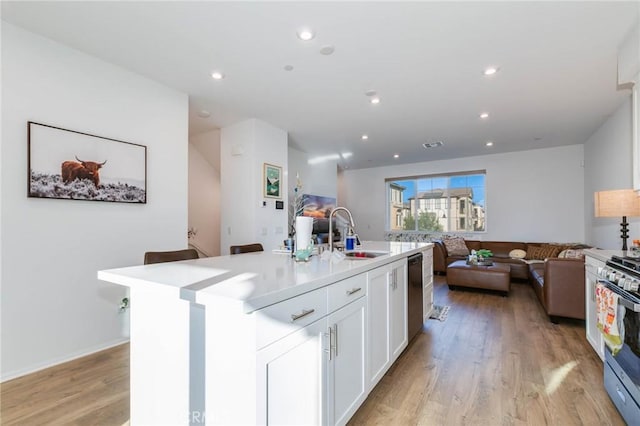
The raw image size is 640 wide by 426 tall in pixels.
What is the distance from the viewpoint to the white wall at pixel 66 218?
2.16 m

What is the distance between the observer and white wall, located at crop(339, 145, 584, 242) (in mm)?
5867

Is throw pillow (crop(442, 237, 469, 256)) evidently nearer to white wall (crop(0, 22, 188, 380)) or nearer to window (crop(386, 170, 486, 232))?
window (crop(386, 170, 486, 232))

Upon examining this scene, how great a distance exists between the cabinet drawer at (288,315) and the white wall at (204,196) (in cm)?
471

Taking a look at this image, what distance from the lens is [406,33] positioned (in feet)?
7.44

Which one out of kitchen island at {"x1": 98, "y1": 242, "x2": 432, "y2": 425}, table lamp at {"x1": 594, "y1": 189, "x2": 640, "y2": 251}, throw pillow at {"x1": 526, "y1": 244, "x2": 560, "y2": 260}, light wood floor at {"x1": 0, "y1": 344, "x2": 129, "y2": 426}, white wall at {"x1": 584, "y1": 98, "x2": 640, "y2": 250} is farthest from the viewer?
throw pillow at {"x1": 526, "y1": 244, "x2": 560, "y2": 260}

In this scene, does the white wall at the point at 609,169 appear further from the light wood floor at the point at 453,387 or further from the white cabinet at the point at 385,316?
the white cabinet at the point at 385,316

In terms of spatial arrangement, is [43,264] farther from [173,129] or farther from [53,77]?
[173,129]

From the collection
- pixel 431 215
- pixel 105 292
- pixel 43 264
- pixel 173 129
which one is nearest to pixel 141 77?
pixel 173 129

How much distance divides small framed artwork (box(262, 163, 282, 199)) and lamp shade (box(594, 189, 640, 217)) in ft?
13.0

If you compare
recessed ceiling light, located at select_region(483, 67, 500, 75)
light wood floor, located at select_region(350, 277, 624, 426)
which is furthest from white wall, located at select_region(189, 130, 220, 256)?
light wood floor, located at select_region(350, 277, 624, 426)

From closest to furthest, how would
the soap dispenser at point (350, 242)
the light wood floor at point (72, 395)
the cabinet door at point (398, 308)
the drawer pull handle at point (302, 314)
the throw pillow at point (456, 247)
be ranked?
the drawer pull handle at point (302, 314) < the light wood floor at point (72, 395) < the cabinet door at point (398, 308) < the soap dispenser at point (350, 242) < the throw pillow at point (456, 247)

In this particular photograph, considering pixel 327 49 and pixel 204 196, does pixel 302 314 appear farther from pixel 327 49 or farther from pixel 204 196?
pixel 204 196

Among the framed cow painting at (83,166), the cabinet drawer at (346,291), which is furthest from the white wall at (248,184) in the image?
the cabinet drawer at (346,291)

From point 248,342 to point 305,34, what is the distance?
227 centimetres
